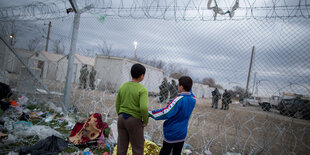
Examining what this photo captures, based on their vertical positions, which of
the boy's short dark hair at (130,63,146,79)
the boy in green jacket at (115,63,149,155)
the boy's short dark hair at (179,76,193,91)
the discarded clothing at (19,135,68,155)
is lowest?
the discarded clothing at (19,135,68,155)

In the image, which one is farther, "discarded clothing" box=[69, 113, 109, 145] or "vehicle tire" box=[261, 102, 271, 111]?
"discarded clothing" box=[69, 113, 109, 145]

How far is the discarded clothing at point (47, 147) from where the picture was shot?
238cm

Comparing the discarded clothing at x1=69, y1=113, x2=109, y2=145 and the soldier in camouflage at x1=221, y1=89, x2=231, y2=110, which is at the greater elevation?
the soldier in camouflage at x1=221, y1=89, x2=231, y2=110

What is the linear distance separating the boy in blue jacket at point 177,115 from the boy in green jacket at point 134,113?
20 cm

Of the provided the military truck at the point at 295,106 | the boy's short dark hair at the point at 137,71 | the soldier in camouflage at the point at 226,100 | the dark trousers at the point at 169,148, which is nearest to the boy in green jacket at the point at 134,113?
the boy's short dark hair at the point at 137,71

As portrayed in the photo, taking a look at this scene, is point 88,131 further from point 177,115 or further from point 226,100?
point 226,100

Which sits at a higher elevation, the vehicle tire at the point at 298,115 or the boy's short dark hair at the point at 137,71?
the boy's short dark hair at the point at 137,71

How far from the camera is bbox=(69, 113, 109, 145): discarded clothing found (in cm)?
299

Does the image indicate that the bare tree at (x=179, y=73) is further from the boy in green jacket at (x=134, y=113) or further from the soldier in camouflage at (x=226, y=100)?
the boy in green jacket at (x=134, y=113)

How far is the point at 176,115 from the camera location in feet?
6.63

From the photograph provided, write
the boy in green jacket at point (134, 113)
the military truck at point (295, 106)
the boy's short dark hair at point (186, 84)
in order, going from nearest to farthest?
1. the boy in green jacket at point (134, 113)
2. the boy's short dark hair at point (186, 84)
3. the military truck at point (295, 106)

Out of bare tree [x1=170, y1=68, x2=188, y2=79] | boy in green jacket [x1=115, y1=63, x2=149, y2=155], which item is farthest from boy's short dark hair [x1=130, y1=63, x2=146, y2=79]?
bare tree [x1=170, y1=68, x2=188, y2=79]

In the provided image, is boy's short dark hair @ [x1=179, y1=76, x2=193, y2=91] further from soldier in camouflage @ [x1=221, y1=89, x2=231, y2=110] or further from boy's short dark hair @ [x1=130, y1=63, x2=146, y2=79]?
soldier in camouflage @ [x1=221, y1=89, x2=231, y2=110]

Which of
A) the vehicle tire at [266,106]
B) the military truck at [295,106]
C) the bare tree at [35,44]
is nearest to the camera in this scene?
the military truck at [295,106]
